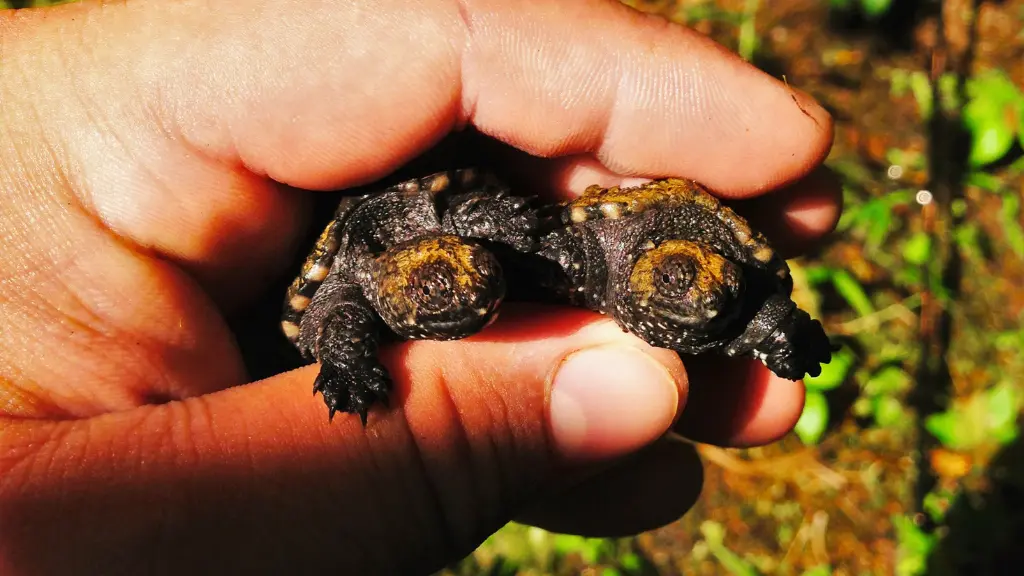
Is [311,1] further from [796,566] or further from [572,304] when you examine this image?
[796,566]

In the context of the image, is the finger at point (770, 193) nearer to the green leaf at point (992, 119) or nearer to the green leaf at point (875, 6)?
the green leaf at point (992, 119)

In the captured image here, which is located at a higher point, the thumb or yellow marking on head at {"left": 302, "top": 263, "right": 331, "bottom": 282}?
yellow marking on head at {"left": 302, "top": 263, "right": 331, "bottom": 282}

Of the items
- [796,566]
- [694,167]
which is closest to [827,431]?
[796,566]

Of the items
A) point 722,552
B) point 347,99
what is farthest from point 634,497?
point 347,99

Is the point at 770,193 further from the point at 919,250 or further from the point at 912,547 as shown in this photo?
the point at 912,547

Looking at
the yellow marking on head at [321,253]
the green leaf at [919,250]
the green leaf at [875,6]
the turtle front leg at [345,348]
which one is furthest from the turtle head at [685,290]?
the green leaf at [875,6]

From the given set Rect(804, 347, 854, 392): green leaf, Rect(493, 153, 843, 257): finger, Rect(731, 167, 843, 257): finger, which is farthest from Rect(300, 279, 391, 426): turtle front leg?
Rect(804, 347, 854, 392): green leaf

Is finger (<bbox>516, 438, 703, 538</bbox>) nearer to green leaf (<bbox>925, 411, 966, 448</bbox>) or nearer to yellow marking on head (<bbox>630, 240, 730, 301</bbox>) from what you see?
green leaf (<bbox>925, 411, 966, 448</bbox>)
